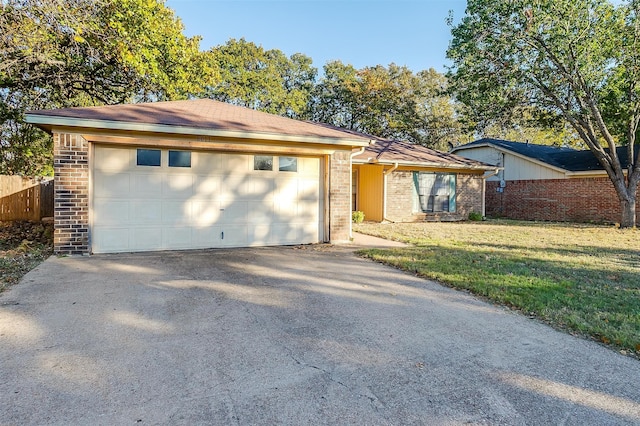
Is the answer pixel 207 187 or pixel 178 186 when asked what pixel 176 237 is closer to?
pixel 178 186

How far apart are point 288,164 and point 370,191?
6.82m

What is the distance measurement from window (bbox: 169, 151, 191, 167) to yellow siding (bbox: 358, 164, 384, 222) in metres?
8.09

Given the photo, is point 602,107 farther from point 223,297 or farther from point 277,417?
point 277,417

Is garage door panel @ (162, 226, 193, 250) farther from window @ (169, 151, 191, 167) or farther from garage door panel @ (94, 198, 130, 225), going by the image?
window @ (169, 151, 191, 167)

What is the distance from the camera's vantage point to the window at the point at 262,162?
8.26 meters

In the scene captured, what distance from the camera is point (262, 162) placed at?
27.3 ft

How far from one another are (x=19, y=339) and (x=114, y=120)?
15.4ft

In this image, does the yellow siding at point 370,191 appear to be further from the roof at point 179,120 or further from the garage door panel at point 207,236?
the garage door panel at point 207,236

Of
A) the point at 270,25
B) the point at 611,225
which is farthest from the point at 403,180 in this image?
the point at 270,25

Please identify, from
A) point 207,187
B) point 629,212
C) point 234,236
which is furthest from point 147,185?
point 629,212

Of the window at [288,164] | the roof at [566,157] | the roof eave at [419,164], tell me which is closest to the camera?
the window at [288,164]

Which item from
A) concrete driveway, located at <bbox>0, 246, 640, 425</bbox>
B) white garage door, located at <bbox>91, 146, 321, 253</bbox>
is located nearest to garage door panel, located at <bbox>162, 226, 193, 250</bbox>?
white garage door, located at <bbox>91, 146, 321, 253</bbox>

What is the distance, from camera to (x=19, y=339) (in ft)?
10.8

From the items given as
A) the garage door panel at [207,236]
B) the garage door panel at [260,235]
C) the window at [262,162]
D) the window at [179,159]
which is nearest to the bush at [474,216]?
the garage door panel at [260,235]
